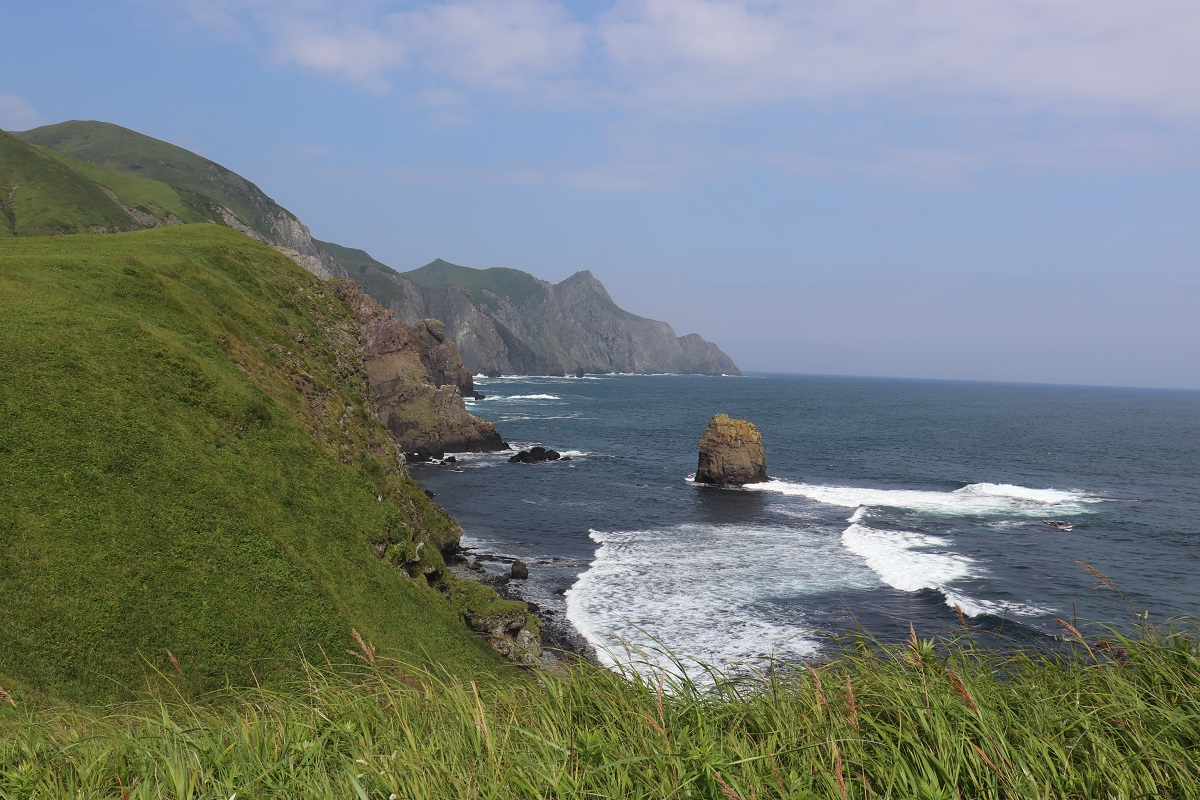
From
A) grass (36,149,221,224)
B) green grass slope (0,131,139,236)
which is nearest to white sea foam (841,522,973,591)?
green grass slope (0,131,139,236)

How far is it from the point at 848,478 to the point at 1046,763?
74.0m

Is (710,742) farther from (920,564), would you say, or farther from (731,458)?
(731,458)

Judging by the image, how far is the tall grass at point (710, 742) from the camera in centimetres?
407

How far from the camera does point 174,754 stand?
4441 mm

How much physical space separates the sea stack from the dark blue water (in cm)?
259

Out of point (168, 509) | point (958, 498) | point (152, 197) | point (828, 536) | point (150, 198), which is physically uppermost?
point (152, 197)

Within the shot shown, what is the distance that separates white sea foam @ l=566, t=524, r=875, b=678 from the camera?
28469mm

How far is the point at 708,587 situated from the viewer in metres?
36.0

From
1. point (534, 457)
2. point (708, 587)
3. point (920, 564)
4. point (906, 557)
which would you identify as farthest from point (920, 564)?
point (534, 457)

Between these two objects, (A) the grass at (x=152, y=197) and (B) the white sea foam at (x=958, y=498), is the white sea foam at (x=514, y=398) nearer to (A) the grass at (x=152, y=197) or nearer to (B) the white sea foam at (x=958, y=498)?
(A) the grass at (x=152, y=197)

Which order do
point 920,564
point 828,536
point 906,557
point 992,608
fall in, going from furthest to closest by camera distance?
1. point 828,536
2. point 906,557
3. point 920,564
4. point 992,608

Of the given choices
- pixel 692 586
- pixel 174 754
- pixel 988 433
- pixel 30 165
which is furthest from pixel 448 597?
pixel 30 165

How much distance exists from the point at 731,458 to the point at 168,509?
55495mm

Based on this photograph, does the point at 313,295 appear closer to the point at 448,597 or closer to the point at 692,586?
the point at 448,597
